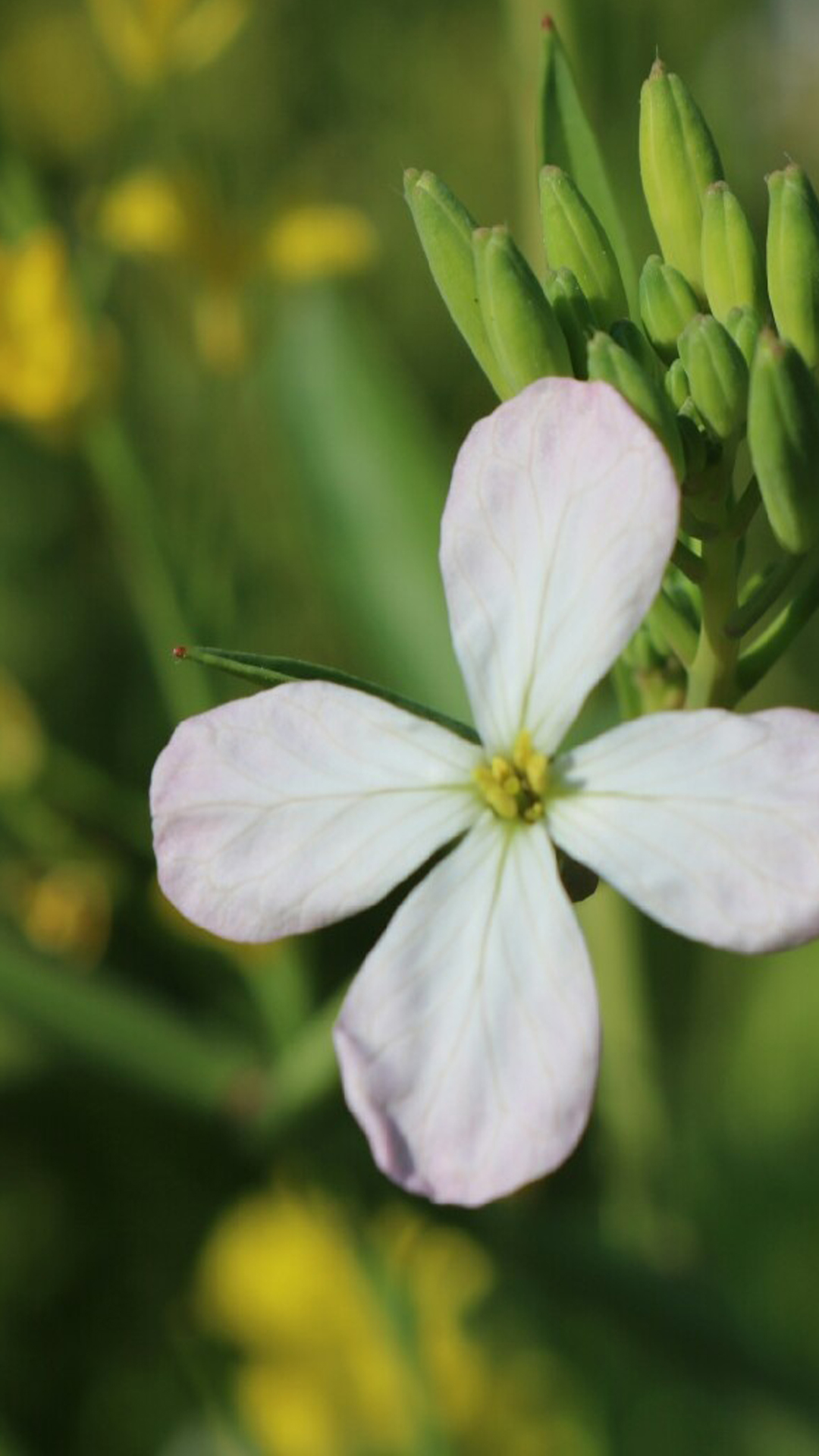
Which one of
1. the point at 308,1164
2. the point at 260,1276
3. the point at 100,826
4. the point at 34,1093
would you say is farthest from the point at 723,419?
the point at 34,1093

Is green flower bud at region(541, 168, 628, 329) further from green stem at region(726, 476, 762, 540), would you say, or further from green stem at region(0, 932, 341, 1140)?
green stem at region(0, 932, 341, 1140)

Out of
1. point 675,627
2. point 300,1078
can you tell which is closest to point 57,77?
point 300,1078

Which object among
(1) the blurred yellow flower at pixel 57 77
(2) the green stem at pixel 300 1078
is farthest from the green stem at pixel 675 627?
(1) the blurred yellow flower at pixel 57 77

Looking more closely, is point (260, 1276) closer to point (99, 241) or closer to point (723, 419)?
point (99, 241)

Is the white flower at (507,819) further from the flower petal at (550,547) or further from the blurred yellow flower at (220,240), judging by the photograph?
the blurred yellow flower at (220,240)

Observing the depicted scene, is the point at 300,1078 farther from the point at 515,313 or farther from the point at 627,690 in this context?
the point at 515,313

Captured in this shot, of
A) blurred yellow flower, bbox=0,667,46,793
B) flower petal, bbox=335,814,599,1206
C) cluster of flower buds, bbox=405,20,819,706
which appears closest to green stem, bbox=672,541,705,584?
cluster of flower buds, bbox=405,20,819,706

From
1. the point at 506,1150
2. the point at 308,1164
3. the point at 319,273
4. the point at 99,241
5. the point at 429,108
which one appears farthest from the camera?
the point at 429,108
